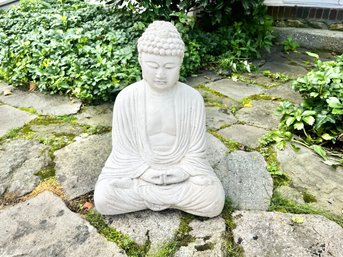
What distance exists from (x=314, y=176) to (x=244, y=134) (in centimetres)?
79

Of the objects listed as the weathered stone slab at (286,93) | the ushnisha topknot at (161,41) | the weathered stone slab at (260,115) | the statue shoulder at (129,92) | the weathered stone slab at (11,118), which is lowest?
the weathered stone slab at (286,93)

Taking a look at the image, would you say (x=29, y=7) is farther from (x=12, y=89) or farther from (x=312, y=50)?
(x=312, y=50)

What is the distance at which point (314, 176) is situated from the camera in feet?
9.09

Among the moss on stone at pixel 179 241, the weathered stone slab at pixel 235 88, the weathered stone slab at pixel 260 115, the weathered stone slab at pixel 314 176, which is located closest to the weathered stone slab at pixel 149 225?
the moss on stone at pixel 179 241

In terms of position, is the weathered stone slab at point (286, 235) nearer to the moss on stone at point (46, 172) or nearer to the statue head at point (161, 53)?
the statue head at point (161, 53)

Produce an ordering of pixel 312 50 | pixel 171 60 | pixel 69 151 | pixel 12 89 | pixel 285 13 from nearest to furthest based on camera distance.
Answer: pixel 171 60 < pixel 69 151 < pixel 12 89 < pixel 312 50 < pixel 285 13

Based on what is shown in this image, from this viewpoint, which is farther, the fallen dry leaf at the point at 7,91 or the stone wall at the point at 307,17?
the stone wall at the point at 307,17

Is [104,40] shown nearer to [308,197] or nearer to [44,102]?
[44,102]

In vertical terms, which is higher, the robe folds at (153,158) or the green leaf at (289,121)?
the robe folds at (153,158)

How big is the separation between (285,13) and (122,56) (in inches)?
142

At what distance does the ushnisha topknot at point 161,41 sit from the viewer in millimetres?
2047

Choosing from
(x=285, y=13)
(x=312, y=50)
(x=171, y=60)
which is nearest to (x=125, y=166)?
(x=171, y=60)

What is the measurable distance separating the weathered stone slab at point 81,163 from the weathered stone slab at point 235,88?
66.4 inches

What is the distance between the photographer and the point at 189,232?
2225 millimetres
